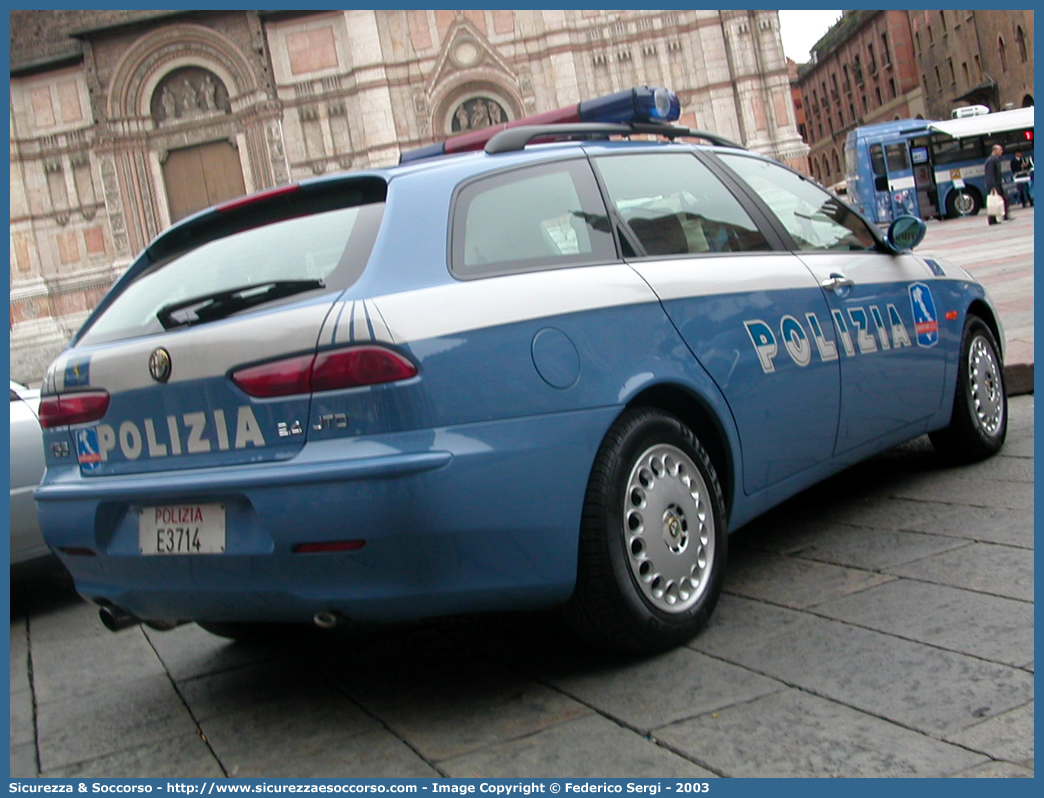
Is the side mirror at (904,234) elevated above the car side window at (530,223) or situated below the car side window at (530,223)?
below

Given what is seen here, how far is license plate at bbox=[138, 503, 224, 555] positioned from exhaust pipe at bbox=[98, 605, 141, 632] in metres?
0.35

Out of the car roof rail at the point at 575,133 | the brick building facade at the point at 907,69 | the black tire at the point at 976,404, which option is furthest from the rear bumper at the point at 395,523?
the brick building facade at the point at 907,69

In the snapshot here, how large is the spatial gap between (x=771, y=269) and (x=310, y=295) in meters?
1.80

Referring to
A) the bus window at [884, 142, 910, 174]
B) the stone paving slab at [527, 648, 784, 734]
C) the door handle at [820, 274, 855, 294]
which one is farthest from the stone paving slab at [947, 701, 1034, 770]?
the bus window at [884, 142, 910, 174]

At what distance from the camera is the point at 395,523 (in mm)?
2760

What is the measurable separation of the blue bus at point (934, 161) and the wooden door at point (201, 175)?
82.1 ft

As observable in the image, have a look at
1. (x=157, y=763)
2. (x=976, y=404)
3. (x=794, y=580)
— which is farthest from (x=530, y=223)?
(x=976, y=404)

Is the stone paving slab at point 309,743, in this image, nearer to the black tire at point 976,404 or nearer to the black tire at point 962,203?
the black tire at point 976,404

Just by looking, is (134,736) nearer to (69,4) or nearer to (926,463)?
(926,463)

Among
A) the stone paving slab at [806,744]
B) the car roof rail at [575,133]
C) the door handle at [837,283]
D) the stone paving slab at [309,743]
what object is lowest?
the stone paving slab at [806,744]

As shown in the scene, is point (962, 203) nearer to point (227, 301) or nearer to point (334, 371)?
point (227, 301)

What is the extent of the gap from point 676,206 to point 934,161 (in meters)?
34.9

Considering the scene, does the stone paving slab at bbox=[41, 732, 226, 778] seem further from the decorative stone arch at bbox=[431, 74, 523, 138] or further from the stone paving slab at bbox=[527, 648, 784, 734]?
the decorative stone arch at bbox=[431, 74, 523, 138]

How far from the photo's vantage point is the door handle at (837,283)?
430 cm
